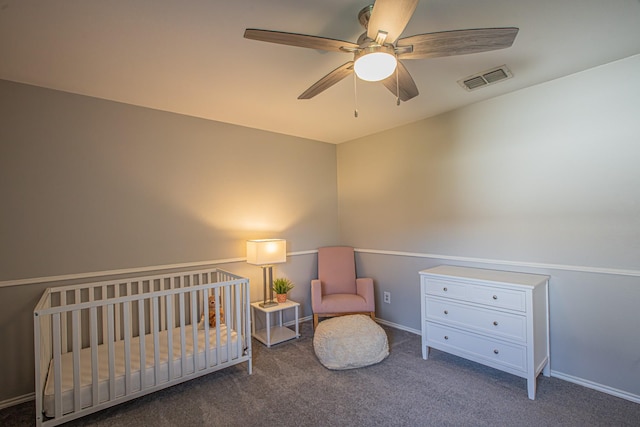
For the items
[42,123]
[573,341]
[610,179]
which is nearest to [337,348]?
[573,341]

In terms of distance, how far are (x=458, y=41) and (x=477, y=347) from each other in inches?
89.7

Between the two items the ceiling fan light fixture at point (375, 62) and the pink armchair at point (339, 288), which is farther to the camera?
the pink armchair at point (339, 288)

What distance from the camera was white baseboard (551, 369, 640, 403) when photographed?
2139 millimetres

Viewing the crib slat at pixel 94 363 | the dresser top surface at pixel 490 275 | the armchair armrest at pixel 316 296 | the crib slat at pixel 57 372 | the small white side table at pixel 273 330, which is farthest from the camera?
the armchair armrest at pixel 316 296

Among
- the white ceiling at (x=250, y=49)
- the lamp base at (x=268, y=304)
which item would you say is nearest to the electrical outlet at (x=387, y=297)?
the lamp base at (x=268, y=304)

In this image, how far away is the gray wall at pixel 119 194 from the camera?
2.29m

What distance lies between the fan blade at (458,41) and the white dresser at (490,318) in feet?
5.54

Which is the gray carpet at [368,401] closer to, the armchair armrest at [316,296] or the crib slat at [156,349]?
the crib slat at [156,349]

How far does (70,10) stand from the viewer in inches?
61.3

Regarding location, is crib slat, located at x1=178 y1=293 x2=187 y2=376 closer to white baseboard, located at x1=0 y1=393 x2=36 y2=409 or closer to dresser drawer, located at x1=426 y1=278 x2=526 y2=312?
white baseboard, located at x1=0 y1=393 x2=36 y2=409

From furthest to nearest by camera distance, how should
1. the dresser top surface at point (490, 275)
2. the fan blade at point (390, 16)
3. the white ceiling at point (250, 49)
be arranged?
the dresser top surface at point (490, 275) < the white ceiling at point (250, 49) < the fan blade at point (390, 16)

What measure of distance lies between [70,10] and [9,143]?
54.2 inches

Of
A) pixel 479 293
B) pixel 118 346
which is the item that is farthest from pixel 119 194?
pixel 479 293

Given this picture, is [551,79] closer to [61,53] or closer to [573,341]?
[573,341]
